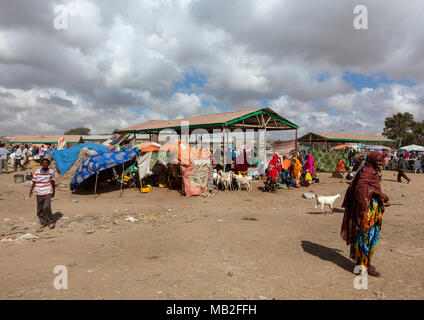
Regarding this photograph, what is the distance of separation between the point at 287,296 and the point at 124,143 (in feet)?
69.5

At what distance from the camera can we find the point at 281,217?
7.18m

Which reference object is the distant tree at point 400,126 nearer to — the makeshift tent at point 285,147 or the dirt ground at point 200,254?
the makeshift tent at point 285,147

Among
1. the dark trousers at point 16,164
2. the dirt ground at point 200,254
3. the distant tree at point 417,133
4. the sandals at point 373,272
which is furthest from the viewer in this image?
the distant tree at point 417,133

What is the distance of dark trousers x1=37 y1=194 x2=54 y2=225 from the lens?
604cm

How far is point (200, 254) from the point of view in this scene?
4.39m

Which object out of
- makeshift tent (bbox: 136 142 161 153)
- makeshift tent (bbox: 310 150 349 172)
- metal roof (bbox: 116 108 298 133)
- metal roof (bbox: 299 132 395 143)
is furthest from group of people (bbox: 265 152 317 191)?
metal roof (bbox: 299 132 395 143)

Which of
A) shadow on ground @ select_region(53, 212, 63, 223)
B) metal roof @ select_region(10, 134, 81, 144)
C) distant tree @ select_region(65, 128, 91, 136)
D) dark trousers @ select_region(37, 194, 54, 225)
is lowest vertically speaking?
shadow on ground @ select_region(53, 212, 63, 223)

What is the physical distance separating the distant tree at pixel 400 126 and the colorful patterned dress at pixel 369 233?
158ft

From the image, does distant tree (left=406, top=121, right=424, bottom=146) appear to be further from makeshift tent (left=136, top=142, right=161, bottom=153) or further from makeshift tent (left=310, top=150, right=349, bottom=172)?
makeshift tent (left=136, top=142, right=161, bottom=153)

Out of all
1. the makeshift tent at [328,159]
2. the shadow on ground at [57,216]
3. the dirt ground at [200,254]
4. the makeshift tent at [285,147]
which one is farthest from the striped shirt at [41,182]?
the makeshift tent at [328,159]

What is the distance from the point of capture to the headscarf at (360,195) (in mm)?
3592

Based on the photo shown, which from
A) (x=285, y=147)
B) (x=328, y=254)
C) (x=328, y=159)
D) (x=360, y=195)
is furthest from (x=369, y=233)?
(x=328, y=159)

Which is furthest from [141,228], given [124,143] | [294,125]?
[124,143]

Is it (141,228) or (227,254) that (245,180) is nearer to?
(141,228)
